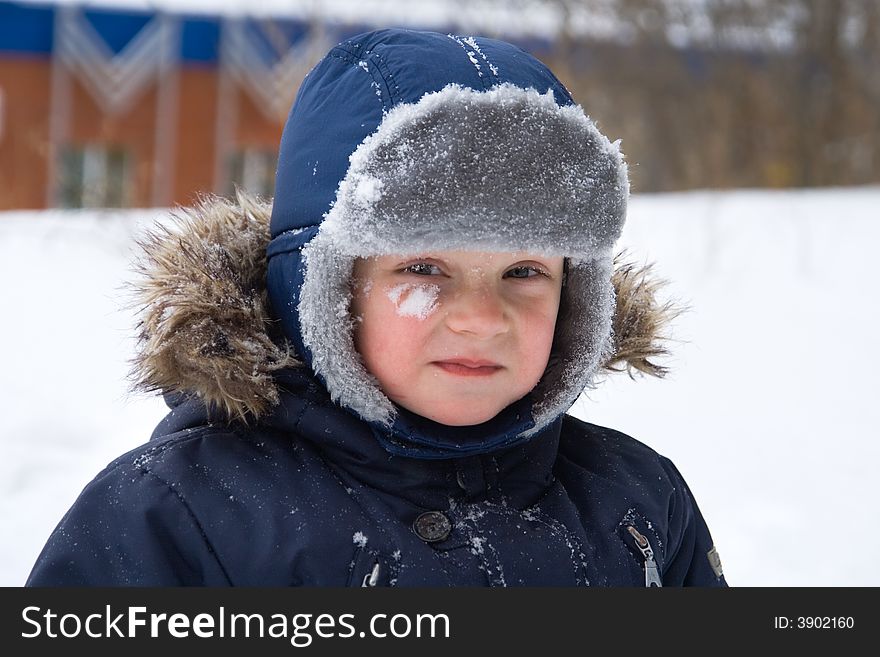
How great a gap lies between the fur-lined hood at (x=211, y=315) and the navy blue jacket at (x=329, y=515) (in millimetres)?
74

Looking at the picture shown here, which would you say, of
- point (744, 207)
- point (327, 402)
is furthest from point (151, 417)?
point (744, 207)

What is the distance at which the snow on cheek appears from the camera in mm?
1498

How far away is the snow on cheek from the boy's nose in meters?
0.03

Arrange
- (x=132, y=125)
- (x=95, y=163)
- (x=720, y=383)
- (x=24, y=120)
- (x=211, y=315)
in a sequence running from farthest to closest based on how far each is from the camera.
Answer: (x=132, y=125)
(x=95, y=163)
(x=24, y=120)
(x=720, y=383)
(x=211, y=315)

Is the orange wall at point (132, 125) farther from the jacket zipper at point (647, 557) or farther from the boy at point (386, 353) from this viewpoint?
the jacket zipper at point (647, 557)

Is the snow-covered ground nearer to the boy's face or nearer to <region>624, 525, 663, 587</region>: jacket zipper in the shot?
<region>624, 525, 663, 587</region>: jacket zipper

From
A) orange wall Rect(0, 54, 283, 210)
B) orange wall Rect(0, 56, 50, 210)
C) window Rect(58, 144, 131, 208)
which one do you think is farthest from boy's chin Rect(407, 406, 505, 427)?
orange wall Rect(0, 56, 50, 210)

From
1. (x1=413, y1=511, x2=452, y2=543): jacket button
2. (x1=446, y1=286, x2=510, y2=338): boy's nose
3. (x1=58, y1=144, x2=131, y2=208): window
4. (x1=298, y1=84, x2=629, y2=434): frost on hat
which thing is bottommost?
(x1=413, y1=511, x2=452, y2=543): jacket button

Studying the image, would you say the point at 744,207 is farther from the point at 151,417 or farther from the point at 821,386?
the point at 151,417

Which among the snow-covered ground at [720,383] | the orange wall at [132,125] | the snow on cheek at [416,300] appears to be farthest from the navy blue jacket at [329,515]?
the orange wall at [132,125]

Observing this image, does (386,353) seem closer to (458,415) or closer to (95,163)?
(458,415)

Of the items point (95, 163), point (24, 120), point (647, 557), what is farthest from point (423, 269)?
point (24, 120)

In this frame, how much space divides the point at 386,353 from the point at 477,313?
6.6 inches

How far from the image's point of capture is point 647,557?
168cm
